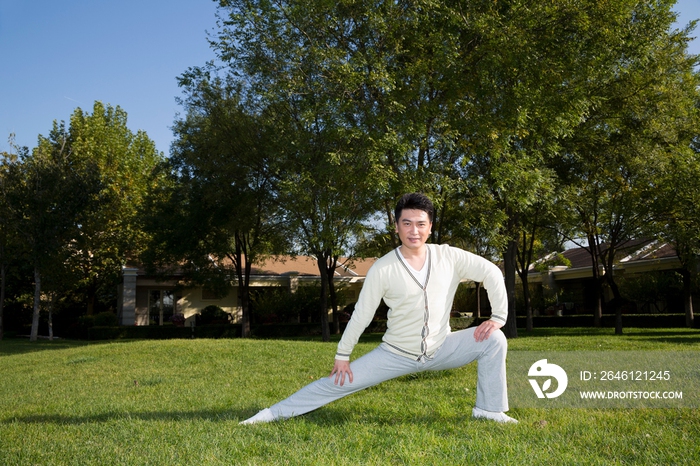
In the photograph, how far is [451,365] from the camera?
15.0 ft

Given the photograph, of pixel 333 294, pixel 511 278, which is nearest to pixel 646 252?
pixel 511 278

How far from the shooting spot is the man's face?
4.36 m

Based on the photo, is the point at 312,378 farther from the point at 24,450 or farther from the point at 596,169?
the point at 596,169

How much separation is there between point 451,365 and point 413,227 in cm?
115

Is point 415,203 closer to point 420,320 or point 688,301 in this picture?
point 420,320

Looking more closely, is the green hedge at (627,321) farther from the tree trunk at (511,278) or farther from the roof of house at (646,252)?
the tree trunk at (511,278)

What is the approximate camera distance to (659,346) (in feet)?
41.0

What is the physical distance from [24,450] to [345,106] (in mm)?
11367

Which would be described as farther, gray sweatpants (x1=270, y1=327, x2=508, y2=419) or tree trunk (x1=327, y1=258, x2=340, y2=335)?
tree trunk (x1=327, y1=258, x2=340, y2=335)

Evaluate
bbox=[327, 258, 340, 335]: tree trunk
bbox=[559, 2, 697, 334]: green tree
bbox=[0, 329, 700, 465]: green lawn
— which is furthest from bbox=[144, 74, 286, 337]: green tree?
bbox=[0, 329, 700, 465]: green lawn

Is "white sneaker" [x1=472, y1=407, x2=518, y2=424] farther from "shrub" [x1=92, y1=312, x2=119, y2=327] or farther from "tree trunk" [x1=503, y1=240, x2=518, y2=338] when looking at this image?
"shrub" [x1=92, y1=312, x2=119, y2=327]

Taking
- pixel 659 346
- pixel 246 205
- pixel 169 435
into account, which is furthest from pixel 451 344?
pixel 246 205

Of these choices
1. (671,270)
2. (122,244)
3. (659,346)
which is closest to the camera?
(659,346)

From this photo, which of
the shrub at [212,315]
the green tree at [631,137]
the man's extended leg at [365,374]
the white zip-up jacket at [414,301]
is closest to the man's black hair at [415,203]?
the white zip-up jacket at [414,301]
